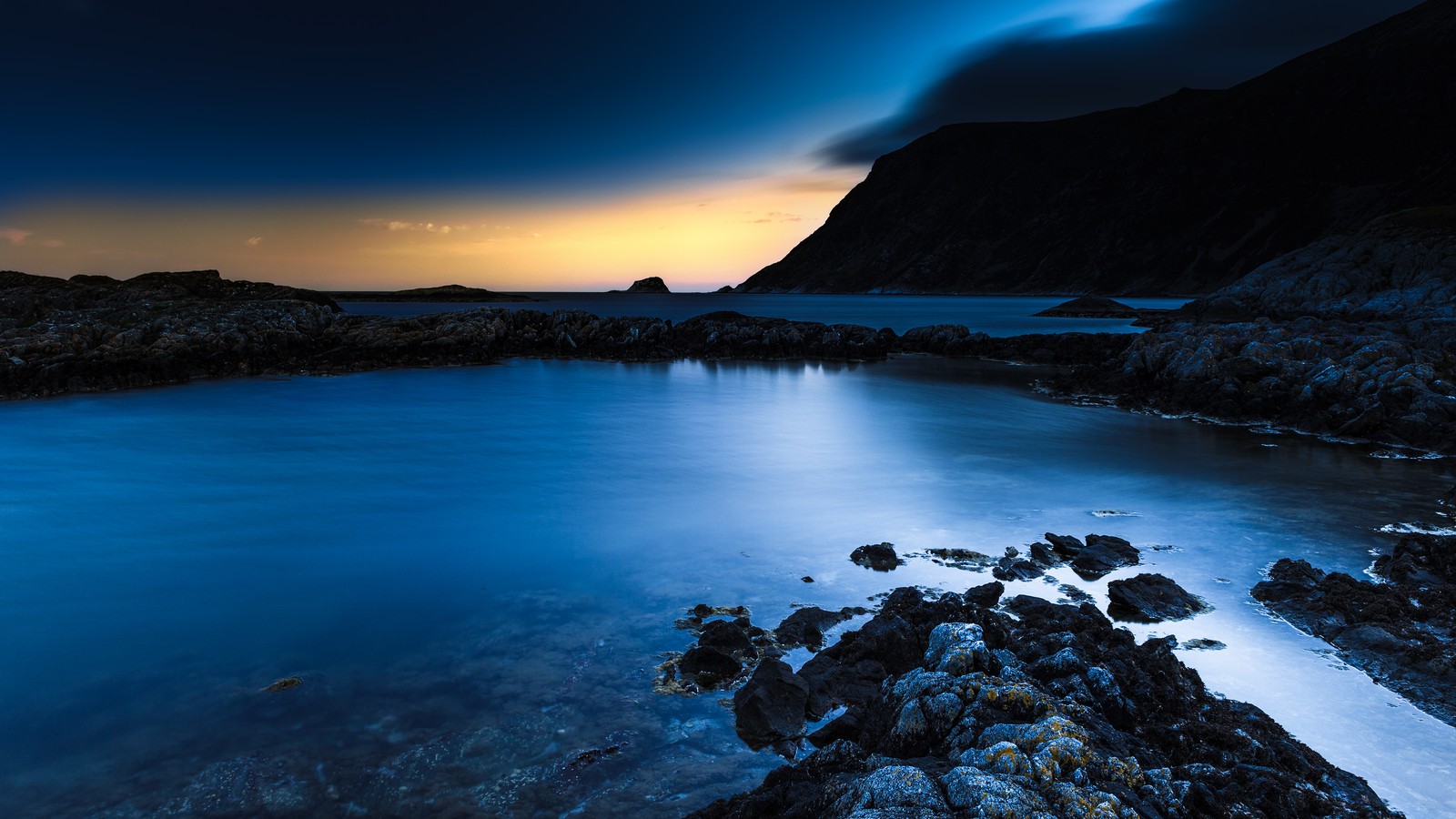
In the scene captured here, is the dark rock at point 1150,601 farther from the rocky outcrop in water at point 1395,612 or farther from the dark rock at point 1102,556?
the rocky outcrop in water at point 1395,612

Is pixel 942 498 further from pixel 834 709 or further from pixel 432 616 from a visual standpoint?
pixel 432 616

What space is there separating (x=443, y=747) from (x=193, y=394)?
22.2m

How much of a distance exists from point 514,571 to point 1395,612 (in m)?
8.69

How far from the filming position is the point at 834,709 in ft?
17.3

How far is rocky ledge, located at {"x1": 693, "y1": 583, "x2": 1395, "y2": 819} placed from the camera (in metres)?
3.32

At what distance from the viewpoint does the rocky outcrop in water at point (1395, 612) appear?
5.50 metres

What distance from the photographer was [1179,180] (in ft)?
462

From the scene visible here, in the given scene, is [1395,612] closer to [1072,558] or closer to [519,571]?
[1072,558]

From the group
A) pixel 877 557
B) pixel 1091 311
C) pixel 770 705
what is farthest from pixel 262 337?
pixel 1091 311

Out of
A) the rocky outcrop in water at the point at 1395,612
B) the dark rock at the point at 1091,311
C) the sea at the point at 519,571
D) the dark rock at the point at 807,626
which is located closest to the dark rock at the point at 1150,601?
the sea at the point at 519,571

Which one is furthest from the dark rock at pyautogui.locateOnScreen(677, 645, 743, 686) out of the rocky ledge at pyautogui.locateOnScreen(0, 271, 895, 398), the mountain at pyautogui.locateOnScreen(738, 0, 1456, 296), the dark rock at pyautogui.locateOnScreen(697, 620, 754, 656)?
the mountain at pyautogui.locateOnScreen(738, 0, 1456, 296)

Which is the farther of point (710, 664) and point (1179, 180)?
point (1179, 180)

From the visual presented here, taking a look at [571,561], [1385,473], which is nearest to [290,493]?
[571,561]

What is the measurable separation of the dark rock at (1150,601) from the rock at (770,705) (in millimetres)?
3527
